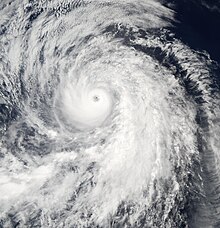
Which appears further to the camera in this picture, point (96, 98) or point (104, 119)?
point (96, 98)

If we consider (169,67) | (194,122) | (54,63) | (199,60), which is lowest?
(54,63)

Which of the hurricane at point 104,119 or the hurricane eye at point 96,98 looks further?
the hurricane eye at point 96,98

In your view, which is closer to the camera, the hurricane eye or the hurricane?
the hurricane

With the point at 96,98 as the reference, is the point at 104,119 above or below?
below

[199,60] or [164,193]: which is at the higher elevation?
[199,60]

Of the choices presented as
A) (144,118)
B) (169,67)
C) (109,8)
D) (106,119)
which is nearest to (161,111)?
(144,118)

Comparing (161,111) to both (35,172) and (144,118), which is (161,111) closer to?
(144,118)

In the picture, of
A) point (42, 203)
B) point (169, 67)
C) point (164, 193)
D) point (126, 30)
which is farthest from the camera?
point (126, 30)

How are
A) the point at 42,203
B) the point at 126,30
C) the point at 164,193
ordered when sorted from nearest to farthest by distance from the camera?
the point at 164,193, the point at 42,203, the point at 126,30
